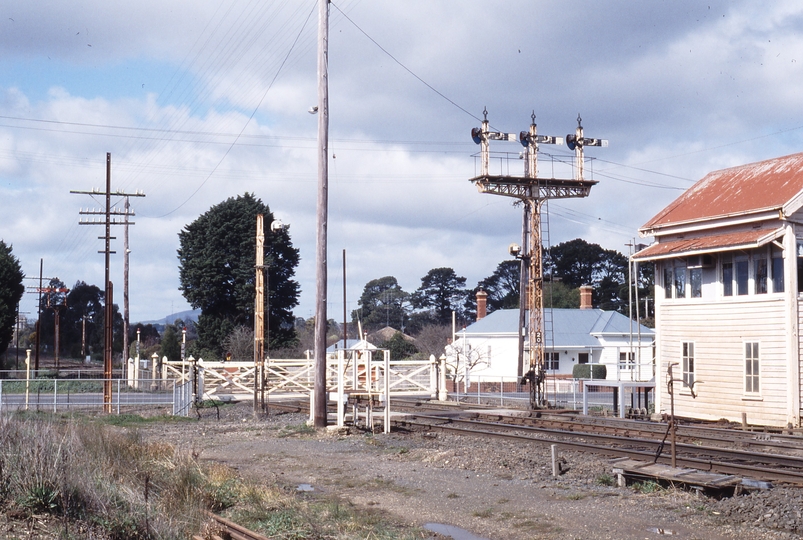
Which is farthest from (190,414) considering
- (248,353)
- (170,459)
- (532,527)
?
(248,353)

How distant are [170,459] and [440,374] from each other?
23.1 metres

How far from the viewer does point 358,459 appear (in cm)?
1583

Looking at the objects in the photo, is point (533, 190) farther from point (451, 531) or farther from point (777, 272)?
point (451, 531)

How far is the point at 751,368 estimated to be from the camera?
2155 cm

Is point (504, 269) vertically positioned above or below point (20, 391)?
above

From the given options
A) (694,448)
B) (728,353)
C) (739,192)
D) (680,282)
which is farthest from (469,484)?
(739,192)

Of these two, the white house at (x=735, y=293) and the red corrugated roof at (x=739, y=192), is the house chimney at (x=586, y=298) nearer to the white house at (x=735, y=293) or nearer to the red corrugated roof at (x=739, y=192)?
the red corrugated roof at (x=739, y=192)

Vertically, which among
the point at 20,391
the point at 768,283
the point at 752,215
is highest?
the point at 752,215

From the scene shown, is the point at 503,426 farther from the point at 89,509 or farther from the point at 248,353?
the point at 248,353

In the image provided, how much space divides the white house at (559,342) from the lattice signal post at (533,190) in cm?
2008

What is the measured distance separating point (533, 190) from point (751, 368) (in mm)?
13520

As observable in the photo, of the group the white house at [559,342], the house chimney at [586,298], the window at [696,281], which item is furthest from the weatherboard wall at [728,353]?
the house chimney at [586,298]

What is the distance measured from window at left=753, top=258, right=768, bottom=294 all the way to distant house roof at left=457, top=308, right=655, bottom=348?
1221 inches

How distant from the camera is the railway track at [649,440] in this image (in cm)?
1294
